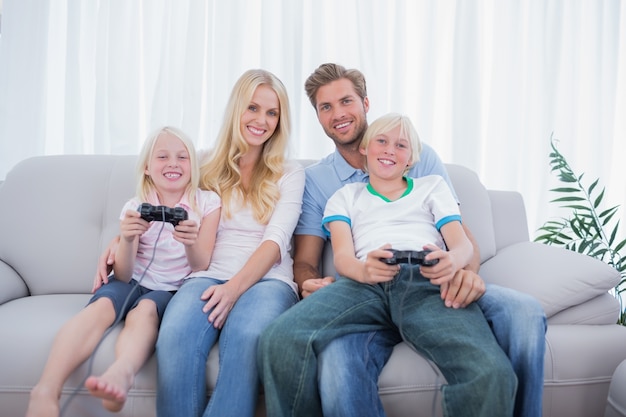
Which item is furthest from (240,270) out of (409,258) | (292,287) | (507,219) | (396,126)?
(507,219)

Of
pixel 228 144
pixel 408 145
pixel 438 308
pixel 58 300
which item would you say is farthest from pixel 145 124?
pixel 438 308

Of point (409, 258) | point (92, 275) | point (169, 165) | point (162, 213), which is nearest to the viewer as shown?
point (409, 258)

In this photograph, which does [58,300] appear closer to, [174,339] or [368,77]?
[174,339]

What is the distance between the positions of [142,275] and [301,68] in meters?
1.32

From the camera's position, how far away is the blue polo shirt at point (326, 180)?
5.86ft

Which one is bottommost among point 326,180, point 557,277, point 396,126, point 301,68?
point 557,277

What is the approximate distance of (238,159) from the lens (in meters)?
1.80

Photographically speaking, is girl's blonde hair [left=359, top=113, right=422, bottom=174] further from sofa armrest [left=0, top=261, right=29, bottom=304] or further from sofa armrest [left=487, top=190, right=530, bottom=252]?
sofa armrest [left=0, top=261, right=29, bottom=304]

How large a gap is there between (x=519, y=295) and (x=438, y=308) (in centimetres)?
22

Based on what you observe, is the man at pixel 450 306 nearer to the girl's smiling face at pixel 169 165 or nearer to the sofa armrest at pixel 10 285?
the girl's smiling face at pixel 169 165

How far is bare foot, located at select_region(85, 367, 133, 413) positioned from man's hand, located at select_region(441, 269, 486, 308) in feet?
2.53

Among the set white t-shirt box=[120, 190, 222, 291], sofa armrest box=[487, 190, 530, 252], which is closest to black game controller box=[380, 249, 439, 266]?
white t-shirt box=[120, 190, 222, 291]

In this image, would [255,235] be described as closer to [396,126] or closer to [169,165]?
[169,165]

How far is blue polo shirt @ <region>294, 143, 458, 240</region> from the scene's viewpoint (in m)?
1.79
